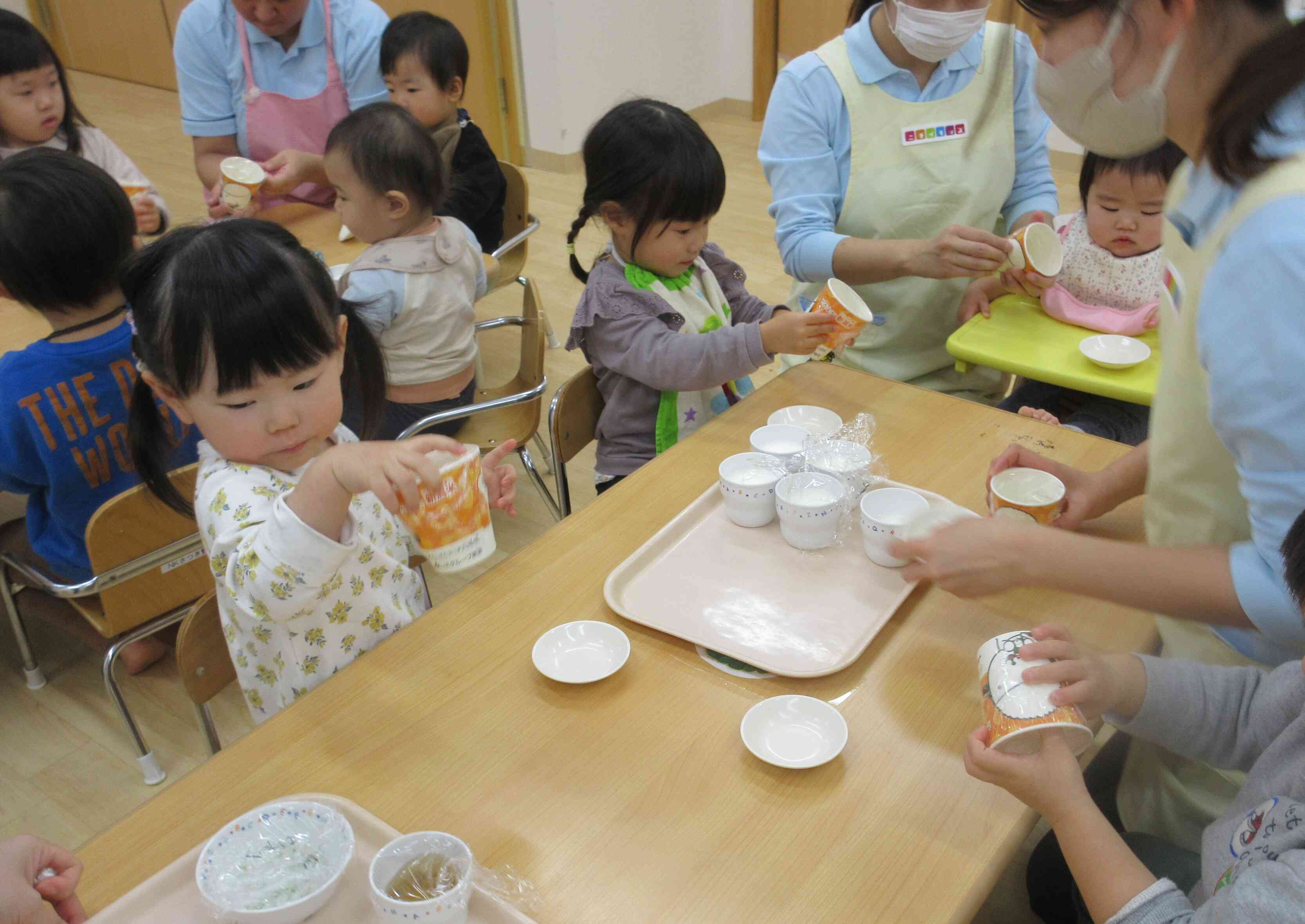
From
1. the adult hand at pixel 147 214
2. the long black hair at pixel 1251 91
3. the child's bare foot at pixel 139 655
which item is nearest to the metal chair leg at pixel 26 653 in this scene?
the child's bare foot at pixel 139 655

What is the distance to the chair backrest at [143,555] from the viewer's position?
5.25ft

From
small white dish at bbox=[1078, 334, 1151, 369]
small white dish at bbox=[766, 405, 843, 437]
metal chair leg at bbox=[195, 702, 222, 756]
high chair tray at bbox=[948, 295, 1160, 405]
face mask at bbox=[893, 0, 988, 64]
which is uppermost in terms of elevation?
face mask at bbox=[893, 0, 988, 64]

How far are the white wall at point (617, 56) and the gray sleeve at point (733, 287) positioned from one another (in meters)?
3.18

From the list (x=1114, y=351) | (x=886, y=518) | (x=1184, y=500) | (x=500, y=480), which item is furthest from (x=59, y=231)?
(x=1114, y=351)

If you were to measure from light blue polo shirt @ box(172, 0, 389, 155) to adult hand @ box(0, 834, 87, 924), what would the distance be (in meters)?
2.42

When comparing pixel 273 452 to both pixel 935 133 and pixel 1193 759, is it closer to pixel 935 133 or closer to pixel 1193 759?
pixel 1193 759

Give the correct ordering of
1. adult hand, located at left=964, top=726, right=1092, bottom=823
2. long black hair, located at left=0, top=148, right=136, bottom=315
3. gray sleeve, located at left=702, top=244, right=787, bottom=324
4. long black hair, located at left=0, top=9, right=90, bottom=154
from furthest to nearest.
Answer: long black hair, located at left=0, top=9, right=90, bottom=154 → gray sleeve, located at left=702, top=244, right=787, bottom=324 → long black hair, located at left=0, top=148, right=136, bottom=315 → adult hand, located at left=964, top=726, right=1092, bottom=823

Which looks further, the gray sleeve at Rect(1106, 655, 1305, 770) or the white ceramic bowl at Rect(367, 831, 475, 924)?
the gray sleeve at Rect(1106, 655, 1305, 770)

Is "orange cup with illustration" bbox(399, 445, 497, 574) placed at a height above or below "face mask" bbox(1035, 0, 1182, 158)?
below

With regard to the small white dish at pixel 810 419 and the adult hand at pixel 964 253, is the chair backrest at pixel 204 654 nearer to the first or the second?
the small white dish at pixel 810 419

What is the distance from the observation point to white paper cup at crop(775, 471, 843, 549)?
48.5 inches

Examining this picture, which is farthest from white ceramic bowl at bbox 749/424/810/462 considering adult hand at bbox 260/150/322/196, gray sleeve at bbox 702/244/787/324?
adult hand at bbox 260/150/322/196

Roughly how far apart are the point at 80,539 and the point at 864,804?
1699 millimetres

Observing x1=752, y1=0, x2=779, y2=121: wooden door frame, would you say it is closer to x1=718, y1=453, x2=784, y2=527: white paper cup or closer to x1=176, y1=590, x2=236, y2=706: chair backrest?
x1=718, y1=453, x2=784, y2=527: white paper cup
